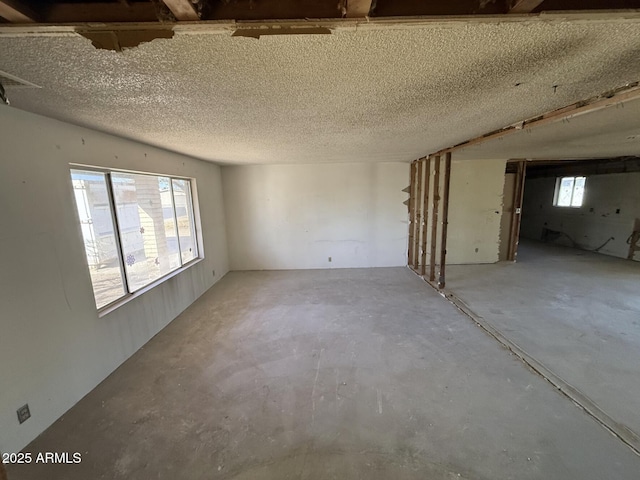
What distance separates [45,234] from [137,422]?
59.4 inches

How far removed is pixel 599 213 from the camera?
671cm

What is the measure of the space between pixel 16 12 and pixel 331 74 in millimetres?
1191

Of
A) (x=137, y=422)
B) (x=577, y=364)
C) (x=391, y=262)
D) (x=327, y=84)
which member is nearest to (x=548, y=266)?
(x=391, y=262)

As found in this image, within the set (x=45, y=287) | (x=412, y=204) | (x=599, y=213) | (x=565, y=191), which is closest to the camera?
(x=45, y=287)

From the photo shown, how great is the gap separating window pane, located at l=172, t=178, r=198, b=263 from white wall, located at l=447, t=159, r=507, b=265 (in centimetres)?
514

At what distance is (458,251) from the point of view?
19.2ft

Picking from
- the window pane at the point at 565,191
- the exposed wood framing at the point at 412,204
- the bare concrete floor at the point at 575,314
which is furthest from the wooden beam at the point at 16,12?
the window pane at the point at 565,191

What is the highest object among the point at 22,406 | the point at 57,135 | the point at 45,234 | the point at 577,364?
the point at 57,135

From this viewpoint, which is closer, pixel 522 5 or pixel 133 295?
pixel 522 5

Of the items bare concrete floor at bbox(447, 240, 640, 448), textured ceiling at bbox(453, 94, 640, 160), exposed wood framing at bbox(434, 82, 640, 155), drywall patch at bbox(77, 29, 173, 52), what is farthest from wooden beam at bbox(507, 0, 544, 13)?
bare concrete floor at bbox(447, 240, 640, 448)

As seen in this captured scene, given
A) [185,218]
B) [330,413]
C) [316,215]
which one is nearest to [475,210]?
[316,215]

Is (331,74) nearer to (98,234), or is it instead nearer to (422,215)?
(98,234)

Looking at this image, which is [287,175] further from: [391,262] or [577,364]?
[577,364]

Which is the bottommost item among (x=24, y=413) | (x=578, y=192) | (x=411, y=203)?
(x=24, y=413)
